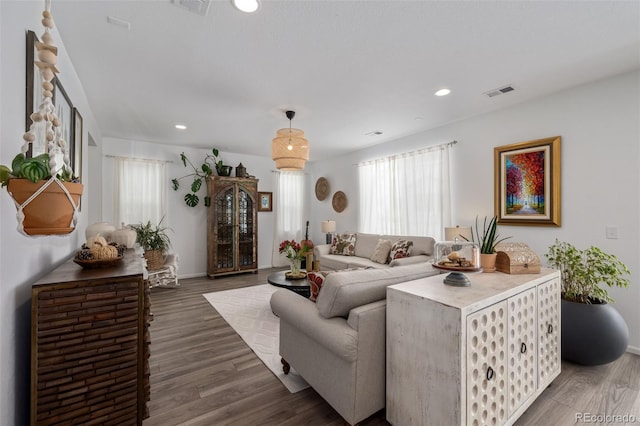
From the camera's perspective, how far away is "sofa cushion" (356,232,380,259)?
16.2 ft

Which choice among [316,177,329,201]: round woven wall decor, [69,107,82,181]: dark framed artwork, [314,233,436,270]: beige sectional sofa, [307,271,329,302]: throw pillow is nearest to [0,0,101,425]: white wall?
[69,107,82,181]: dark framed artwork

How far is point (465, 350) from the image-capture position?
1.31 metres

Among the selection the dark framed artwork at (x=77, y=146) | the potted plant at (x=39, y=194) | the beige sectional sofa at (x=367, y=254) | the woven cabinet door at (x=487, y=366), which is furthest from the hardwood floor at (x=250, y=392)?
the beige sectional sofa at (x=367, y=254)

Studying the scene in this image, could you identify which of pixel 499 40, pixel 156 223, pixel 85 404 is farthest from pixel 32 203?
pixel 156 223

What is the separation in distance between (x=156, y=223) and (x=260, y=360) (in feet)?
12.6

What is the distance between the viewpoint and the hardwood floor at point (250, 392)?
1.78 meters

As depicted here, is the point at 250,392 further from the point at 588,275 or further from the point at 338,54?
the point at 588,275

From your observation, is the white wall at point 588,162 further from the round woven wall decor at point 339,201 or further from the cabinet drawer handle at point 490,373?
the round woven wall decor at point 339,201

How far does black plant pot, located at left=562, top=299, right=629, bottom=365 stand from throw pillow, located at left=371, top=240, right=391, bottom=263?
234cm

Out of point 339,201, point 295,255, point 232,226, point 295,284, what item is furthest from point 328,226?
point 295,284

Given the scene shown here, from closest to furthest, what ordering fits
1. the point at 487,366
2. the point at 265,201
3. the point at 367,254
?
the point at 487,366 < the point at 367,254 < the point at 265,201

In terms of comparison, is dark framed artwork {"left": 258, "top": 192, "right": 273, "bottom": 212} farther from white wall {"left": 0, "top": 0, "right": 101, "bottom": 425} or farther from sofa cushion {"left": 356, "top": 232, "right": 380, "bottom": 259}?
white wall {"left": 0, "top": 0, "right": 101, "bottom": 425}

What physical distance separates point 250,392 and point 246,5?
265cm

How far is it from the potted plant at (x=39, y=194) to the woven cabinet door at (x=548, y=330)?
2.62 m
